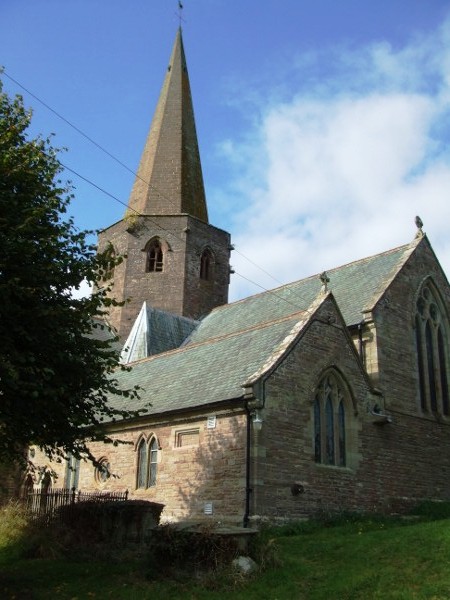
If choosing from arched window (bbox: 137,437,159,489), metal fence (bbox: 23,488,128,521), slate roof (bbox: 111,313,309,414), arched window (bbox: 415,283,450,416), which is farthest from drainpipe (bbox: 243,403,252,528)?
arched window (bbox: 415,283,450,416)

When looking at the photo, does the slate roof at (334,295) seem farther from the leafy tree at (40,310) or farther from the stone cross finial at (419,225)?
the leafy tree at (40,310)

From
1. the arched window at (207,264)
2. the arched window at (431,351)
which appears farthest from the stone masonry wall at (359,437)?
the arched window at (207,264)

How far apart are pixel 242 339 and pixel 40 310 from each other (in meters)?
Answer: 9.99

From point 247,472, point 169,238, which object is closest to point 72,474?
point 247,472

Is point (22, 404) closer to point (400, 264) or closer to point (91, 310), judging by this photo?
point (91, 310)

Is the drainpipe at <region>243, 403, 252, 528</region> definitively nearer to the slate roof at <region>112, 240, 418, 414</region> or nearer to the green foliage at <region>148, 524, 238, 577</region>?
the slate roof at <region>112, 240, 418, 414</region>

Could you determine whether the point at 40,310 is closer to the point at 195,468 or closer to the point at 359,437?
the point at 195,468

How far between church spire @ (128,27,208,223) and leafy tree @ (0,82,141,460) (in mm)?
23804

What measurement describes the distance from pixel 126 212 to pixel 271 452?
25175mm

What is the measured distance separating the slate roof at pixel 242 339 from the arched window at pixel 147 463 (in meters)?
1.10

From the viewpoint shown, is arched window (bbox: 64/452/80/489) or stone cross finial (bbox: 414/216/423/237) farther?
stone cross finial (bbox: 414/216/423/237)

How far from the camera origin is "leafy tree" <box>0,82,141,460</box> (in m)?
12.2

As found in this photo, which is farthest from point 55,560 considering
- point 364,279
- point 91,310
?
point 364,279

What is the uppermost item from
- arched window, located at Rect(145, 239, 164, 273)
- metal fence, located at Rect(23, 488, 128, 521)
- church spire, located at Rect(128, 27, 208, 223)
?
church spire, located at Rect(128, 27, 208, 223)
